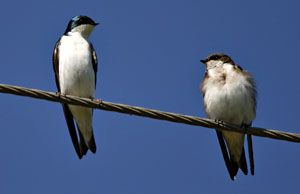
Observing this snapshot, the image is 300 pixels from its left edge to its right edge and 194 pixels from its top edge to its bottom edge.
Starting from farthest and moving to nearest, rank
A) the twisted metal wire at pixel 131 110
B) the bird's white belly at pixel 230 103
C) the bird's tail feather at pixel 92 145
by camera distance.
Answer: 1. the bird's tail feather at pixel 92 145
2. the bird's white belly at pixel 230 103
3. the twisted metal wire at pixel 131 110

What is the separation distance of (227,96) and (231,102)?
A: 0.23ft

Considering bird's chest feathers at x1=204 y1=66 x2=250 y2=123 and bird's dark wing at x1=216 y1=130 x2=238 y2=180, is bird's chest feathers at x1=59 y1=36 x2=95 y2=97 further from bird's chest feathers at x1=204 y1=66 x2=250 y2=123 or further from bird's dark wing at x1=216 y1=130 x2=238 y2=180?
bird's dark wing at x1=216 y1=130 x2=238 y2=180

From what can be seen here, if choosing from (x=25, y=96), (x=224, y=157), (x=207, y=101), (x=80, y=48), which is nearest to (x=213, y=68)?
(x=207, y=101)

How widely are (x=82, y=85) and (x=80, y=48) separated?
0.43m

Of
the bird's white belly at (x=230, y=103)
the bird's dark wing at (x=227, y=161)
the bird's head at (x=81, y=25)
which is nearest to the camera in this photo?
the bird's white belly at (x=230, y=103)

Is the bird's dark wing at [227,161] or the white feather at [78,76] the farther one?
→ the white feather at [78,76]

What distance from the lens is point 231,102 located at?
708 centimetres

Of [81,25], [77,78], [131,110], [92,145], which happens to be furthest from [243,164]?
[131,110]

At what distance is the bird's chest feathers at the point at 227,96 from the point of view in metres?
7.08

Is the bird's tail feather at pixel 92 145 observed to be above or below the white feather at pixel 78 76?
below

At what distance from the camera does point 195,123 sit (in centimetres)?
514

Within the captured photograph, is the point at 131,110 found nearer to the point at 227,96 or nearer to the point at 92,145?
the point at 227,96

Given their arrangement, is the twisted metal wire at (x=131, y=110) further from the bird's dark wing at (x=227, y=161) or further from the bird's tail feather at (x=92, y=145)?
the bird's tail feather at (x=92, y=145)

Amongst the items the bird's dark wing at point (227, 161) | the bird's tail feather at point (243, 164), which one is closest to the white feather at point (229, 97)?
the bird's dark wing at point (227, 161)
